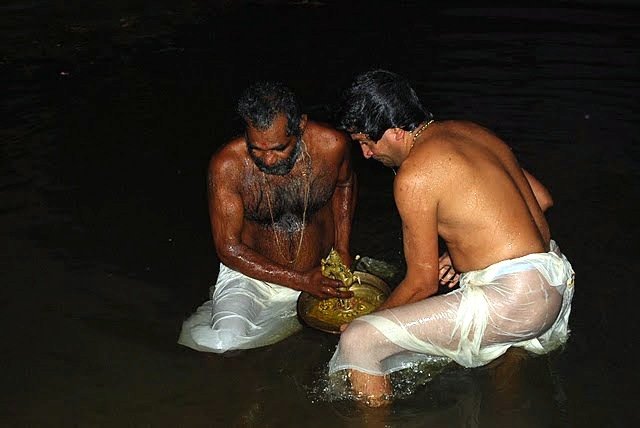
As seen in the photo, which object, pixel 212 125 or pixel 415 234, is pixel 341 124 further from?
pixel 212 125

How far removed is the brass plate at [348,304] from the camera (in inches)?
166

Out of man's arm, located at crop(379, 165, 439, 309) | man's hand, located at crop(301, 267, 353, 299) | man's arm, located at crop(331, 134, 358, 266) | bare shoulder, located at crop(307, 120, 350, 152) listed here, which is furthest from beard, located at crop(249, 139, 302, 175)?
man's arm, located at crop(379, 165, 439, 309)

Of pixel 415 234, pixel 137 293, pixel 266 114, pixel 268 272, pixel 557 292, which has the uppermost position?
pixel 266 114

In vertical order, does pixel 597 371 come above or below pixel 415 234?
below

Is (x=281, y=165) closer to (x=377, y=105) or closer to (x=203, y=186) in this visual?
(x=377, y=105)

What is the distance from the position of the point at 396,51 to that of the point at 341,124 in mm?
7489

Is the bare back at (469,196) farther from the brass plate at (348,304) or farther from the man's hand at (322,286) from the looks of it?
the brass plate at (348,304)

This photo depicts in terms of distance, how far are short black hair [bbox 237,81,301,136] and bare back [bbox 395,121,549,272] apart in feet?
2.82

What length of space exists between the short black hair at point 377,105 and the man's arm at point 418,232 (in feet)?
0.83

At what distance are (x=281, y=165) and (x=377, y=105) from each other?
930 millimetres

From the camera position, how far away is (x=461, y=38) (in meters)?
10.7

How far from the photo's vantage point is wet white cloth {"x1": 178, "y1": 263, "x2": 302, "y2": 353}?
4324 mm

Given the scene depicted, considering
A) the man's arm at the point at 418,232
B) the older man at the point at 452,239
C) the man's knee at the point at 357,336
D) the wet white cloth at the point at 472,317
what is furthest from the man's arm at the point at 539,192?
the man's knee at the point at 357,336

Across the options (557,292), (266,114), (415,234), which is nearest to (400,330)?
(415,234)
